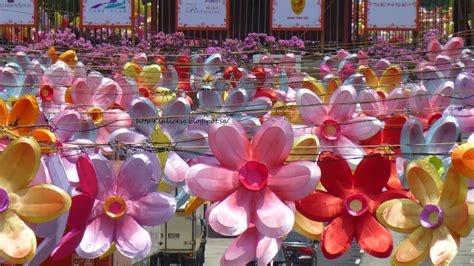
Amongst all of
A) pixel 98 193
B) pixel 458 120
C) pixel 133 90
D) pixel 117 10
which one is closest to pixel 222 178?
pixel 98 193

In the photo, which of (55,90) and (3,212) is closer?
(3,212)

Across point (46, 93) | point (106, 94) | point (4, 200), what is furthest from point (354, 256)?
point (4, 200)

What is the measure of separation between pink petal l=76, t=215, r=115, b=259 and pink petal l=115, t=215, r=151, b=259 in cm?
8

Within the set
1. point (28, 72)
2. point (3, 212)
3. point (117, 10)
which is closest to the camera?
point (3, 212)

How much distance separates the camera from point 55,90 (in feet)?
51.9

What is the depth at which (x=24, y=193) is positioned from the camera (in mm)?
9453

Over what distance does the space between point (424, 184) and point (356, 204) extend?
0.75 metres

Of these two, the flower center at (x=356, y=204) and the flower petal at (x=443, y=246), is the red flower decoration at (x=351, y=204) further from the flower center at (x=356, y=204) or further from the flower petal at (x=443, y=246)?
the flower petal at (x=443, y=246)

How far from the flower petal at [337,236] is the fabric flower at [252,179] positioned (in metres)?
0.53

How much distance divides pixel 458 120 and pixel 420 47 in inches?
351

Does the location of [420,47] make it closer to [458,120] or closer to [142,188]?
[458,120]

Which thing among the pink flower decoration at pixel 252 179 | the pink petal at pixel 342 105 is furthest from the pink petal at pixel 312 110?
the pink flower decoration at pixel 252 179

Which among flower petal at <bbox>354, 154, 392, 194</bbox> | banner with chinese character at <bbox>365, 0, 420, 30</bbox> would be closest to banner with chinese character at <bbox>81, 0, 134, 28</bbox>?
banner with chinese character at <bbox>365, 0, 420, 30</bbox>

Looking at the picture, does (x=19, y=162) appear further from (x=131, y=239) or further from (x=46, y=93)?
(x=46, y=93)
